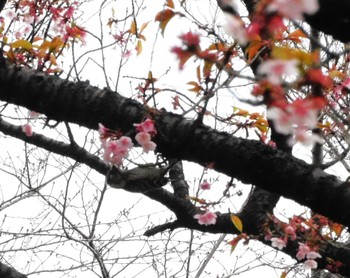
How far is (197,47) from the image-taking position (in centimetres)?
109

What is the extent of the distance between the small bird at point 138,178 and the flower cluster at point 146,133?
0.22m

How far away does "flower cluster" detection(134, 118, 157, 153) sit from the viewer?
1675 mm

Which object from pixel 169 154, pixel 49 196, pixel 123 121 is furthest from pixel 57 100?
pixel 49 196

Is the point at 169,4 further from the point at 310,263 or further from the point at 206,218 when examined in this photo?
the point at 310,263

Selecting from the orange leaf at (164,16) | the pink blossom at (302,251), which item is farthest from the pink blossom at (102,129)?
the pink blossom at (302,251)

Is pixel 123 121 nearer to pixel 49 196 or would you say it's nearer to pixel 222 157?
pixel 222 157

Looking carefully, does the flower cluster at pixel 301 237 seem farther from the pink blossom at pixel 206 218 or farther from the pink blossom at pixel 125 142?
the pink blossom at pixel 125 142

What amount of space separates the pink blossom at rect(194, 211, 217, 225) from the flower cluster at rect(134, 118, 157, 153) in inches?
31.0

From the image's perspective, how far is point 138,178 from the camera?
1.96 m

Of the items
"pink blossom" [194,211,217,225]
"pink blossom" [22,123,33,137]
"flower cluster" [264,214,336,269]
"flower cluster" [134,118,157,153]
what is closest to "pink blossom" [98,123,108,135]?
"flower cluster" [134,118,157,153]

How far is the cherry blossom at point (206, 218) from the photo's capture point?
243cm

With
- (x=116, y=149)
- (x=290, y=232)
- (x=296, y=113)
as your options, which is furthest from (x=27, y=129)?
(x=296, y=113)

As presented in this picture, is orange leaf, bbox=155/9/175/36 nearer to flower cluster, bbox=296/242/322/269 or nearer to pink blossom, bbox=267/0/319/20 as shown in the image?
pink blossom, bbox=267/0/319/20

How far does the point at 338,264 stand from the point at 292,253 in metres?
0.22
